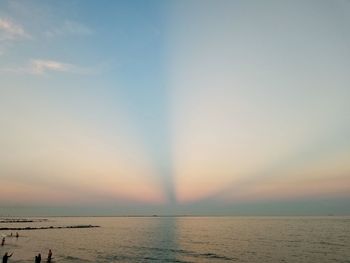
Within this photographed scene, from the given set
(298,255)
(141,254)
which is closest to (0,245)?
(141,254)

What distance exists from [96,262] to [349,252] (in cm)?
4834

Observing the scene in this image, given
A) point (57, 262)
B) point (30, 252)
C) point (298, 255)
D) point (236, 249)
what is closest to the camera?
point (57, 262)

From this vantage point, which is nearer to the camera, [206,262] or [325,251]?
[206,262]

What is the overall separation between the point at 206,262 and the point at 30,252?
35721 mm

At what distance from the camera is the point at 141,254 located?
64438 mm

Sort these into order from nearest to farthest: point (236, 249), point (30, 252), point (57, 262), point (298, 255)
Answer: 1. point (57, 262)
2. point (298, 255)
3. point (30, 252)
4. point (236, 249)

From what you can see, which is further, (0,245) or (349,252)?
(0,245)

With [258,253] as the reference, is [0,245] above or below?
above

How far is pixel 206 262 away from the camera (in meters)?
55.9

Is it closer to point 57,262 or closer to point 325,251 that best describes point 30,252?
point 57,262

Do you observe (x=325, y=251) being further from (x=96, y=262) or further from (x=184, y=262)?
(x=96, y=262)

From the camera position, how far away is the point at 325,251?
68250 millimetres

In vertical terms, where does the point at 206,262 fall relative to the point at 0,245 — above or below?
below

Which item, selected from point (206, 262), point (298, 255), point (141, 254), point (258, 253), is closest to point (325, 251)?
point (298, 255)
